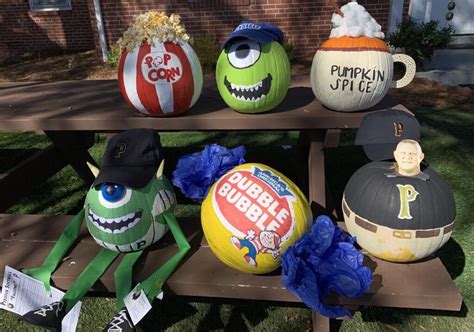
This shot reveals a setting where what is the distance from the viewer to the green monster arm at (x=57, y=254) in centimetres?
189

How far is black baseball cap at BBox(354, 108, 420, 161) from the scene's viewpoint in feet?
6.09

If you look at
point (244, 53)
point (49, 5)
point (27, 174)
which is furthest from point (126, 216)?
point (49, 5)

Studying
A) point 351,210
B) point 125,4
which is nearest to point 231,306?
point 351,210

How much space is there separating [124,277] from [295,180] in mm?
2006

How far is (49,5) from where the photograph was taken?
10.2m

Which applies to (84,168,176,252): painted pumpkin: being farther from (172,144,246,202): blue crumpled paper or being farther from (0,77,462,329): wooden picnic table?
(172,144,246,202): blue crumpled paper

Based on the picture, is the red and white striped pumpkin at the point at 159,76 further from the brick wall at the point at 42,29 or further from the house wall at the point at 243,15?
the brick wall at the point at 42,29

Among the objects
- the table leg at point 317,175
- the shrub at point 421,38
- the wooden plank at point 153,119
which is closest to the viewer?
the wooden plank at point 153,119

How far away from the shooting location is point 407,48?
6762 mm

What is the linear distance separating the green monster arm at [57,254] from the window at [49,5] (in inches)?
375

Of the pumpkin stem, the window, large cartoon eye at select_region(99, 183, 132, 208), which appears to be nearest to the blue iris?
large cartoon eye at select_region(99, 183, 132, 208)

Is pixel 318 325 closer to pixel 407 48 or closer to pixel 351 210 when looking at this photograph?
pixel 351 210

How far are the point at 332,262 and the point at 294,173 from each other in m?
2.00

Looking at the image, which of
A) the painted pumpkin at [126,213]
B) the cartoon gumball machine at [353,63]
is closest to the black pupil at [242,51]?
the cartoon gumball machine at [353,63]
